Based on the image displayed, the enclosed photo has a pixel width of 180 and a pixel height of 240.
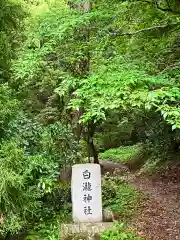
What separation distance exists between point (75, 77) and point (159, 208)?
15.9 feet

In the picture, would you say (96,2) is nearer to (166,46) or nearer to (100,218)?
(166,46)

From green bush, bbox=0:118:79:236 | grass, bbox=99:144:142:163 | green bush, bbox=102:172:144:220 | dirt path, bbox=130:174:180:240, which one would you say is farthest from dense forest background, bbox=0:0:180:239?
grass, bbox=99:144:142:163

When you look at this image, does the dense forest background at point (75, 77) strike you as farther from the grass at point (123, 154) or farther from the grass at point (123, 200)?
the grass at point (123, 154)

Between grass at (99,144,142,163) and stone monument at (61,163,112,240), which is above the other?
grass at (99,144,142,163)

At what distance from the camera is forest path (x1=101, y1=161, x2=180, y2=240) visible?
24.2ft

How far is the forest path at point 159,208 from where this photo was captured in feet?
24.2

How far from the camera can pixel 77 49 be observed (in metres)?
6.15

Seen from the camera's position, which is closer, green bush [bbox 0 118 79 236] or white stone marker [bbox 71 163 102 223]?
green bush [bbox 0 118 79 236]

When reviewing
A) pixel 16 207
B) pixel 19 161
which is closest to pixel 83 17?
pixel 19 161

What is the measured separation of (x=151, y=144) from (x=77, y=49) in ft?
30.7

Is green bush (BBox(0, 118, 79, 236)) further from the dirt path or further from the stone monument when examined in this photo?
the dirt path

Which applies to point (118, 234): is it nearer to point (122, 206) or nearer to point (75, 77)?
point (122, 206)

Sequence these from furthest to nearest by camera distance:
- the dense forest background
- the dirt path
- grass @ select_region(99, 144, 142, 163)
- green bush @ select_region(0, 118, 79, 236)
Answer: grass @ select_region(99, 144, 142, 163), the dirt path, green bush @ select_region(0, 118, 79, 236), the dense forest background

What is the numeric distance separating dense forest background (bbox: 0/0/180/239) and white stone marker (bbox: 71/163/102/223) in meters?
0.52
